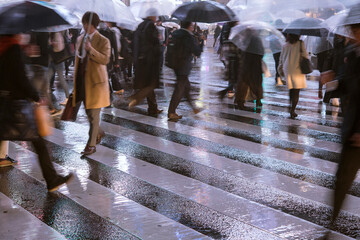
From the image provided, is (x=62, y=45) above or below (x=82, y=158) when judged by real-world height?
above

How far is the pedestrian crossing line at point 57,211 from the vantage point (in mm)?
4148

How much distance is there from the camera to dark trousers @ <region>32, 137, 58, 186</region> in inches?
191

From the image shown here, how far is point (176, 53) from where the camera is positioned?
8.81m

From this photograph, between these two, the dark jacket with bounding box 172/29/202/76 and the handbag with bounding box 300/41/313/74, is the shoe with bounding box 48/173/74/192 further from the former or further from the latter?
the handbag with bounding box 300/41/313/74

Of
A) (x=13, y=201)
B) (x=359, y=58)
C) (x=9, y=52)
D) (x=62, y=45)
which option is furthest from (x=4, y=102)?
(x=62, y=45)

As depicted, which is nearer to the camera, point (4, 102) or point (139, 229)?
point (139, 229)

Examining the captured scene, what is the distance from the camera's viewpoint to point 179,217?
4.53 metres

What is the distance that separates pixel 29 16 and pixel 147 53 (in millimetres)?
3798

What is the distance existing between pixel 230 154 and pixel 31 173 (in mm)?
2659

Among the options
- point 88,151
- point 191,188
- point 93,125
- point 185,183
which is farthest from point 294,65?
point 191,188

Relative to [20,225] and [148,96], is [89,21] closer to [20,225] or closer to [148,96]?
[20,225]

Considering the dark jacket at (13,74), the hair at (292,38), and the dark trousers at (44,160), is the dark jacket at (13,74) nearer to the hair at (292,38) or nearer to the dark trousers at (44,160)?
the dark trousers at (44,160)

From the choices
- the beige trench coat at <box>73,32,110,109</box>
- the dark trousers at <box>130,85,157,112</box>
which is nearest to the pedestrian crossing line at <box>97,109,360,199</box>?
the dark trousers at <box>130,85,157,112</box>

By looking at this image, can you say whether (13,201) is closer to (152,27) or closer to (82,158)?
(82,158)
